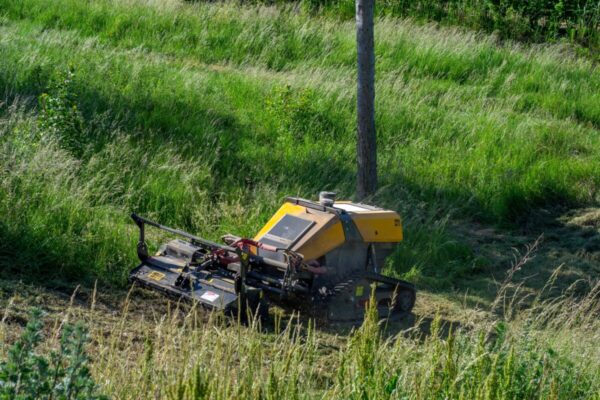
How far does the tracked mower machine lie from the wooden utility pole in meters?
2.43

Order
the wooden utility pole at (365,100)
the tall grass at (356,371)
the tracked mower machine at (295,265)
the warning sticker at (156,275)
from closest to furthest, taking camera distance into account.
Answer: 1. the tall grass at (356,371)
2. the tracked mower machine at (295,265)
3. the warning sticker at (156,275)
4. the wooden utility pole at (365,100)

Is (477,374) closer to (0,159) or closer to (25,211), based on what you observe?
(25,211)

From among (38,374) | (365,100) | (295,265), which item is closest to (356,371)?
(38,374)

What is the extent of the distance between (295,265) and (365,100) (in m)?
3.63

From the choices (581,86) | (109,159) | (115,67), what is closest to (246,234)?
(109,159)

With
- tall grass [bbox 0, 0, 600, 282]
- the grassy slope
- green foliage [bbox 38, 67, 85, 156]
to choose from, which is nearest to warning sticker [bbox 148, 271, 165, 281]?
the grassy slope

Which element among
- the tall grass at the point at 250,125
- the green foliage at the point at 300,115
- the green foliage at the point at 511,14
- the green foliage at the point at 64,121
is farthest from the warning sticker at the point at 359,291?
the green foliage at the point at 511,14

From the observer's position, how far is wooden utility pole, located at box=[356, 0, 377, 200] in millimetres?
11055

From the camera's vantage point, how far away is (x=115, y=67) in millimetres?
13727

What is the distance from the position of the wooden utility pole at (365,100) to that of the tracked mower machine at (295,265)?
2.43 meters

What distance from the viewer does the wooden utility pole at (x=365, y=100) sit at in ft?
36.3

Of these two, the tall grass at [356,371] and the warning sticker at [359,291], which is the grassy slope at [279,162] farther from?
the warning sticker at [359,291]

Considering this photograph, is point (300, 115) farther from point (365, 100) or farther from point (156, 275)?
point (156, 275)

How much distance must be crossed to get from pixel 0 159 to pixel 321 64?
23.6 feet
